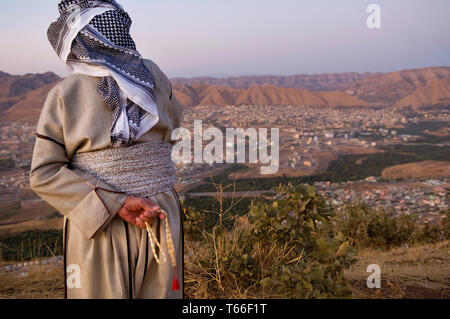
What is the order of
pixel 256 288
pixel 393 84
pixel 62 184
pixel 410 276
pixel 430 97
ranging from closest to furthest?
pixel 62 184 → pixel 256 288 → pixel 410 276 → pixel 430 97 → pixel 393 84

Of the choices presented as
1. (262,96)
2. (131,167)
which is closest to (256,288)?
(131,167)

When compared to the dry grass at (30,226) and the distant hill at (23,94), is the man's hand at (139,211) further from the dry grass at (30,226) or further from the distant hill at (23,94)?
the distant hill at (23,94)

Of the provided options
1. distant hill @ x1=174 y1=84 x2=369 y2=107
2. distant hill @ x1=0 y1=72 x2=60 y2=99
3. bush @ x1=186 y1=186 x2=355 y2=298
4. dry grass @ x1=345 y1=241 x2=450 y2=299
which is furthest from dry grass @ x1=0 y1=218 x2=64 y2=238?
distant hill @ x1=0 y1=72 x2=60 y2=99

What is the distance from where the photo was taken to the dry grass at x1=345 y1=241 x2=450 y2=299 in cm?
238

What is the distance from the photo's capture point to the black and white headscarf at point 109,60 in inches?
54.8

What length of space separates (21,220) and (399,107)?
31.0 meters

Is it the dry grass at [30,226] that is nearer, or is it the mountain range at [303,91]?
the dry grass at [30,226]

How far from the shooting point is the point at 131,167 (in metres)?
1.47

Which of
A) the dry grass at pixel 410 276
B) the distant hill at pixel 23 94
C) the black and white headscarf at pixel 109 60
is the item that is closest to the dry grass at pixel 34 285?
the black and white headscarf at pixel 109 60

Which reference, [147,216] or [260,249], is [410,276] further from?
[147,216]

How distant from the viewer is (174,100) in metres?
1.76

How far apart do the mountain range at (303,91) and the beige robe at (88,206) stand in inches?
1070

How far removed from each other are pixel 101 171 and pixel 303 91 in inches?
1566

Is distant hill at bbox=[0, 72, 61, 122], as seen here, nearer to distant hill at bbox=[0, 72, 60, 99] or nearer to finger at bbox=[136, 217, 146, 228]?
distant hill at bbox=[0, 72, 60, 99]
